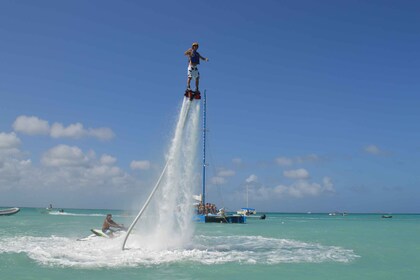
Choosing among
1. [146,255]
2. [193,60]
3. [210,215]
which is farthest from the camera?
[210,215]

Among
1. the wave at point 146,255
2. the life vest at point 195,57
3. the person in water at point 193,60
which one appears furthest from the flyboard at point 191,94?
the wave at point 146,255

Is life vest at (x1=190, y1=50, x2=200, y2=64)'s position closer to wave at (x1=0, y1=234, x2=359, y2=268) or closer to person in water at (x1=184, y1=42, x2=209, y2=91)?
person in water at (x1=184, y1=42, x2=209, y2=91)

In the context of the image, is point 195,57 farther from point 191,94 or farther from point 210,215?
point 210,215

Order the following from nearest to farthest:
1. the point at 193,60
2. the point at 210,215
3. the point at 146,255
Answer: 1. the point at 193,60
2. the point at 146,255
3. the point at 210,215

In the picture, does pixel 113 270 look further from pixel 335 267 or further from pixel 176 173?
pixel 335 267

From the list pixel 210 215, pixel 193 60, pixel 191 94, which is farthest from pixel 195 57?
pixel 210 215

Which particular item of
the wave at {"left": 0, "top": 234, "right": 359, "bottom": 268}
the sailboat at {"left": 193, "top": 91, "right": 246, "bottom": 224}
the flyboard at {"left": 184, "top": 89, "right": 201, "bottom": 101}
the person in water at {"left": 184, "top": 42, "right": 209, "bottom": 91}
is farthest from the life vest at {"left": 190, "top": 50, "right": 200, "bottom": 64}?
the sailboat at {"left": 193, "top": 91, "right": 246, "bottom": 224}

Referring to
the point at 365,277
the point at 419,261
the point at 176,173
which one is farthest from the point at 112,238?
the point at 419,261

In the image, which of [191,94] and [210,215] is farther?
[210,215]

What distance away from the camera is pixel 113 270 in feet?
63.4

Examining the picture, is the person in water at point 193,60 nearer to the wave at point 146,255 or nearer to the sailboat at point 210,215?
the wave at point 146,255

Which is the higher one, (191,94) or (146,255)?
(191,94)

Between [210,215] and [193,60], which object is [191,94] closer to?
[193,60]

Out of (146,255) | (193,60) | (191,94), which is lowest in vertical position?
(146,255)
